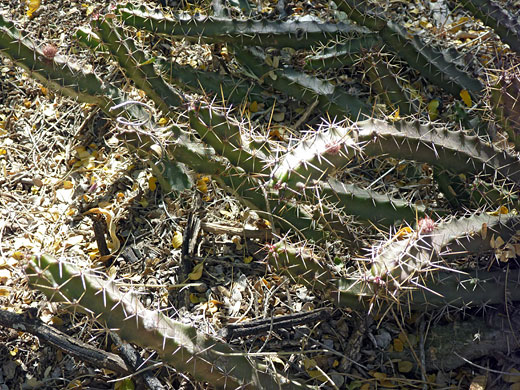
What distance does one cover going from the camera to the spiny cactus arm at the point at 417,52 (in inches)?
98.8

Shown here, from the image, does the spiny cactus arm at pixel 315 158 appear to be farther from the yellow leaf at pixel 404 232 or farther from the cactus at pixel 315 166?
the yellow leaf at pixel 404 232

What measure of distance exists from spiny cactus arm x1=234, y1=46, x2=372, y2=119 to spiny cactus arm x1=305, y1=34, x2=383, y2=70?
167mm

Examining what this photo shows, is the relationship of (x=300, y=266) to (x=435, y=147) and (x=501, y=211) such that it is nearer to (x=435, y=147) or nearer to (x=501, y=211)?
(x=435, y=147)

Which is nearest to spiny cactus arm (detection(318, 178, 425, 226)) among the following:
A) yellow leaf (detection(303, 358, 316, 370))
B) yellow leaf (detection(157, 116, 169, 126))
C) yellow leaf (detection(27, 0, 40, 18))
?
yellow leaf (detection(303, 358, 316, 370))

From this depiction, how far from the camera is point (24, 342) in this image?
218cm

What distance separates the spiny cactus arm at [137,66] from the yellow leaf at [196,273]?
0.72 metres

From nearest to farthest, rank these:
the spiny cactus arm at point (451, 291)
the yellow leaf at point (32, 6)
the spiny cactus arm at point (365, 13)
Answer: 1. the spiny cactus arm at point (451, 291)
2. the spiny cactus arm at point (365, 13)
3. the yellow leaf at point (32, 6)

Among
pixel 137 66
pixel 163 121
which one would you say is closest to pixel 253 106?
pixel 163 121

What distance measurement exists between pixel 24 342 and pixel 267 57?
177cm

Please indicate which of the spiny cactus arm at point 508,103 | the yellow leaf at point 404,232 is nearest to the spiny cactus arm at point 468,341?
the yellow leaf at point 404,232

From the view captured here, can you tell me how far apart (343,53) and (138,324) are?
1.72 metres

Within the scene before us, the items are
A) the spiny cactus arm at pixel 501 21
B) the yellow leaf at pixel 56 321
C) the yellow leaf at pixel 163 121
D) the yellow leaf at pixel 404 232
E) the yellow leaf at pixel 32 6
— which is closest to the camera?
the yellow leaf at pixel 404 232

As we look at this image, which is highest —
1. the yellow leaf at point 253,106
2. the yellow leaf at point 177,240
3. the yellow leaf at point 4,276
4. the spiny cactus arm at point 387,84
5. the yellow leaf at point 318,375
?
the spiny cactus arm at point 387,84

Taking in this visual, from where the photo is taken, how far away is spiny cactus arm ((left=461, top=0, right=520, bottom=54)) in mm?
2344
